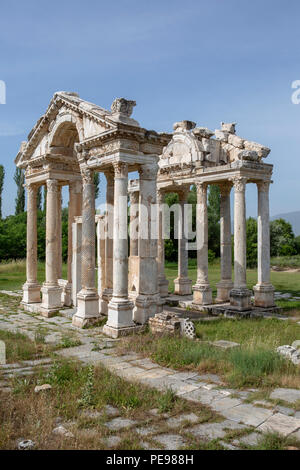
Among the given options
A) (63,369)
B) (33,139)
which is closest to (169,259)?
(33,139)

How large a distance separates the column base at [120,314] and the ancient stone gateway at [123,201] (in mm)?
27

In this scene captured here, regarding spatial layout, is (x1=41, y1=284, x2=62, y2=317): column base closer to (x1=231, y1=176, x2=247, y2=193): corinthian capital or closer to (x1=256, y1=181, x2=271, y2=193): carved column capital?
(x1=231, y1=176, x2=247, y2=193): corinthian capital

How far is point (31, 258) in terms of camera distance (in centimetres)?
1633

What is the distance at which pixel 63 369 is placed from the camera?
793cm

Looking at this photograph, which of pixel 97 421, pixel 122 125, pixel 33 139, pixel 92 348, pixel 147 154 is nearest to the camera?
pixel 97 421

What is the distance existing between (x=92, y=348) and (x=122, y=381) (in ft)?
9.49

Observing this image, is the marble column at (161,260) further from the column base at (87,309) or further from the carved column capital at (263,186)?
the column base at (87,309)

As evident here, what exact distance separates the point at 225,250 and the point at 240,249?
6.82 ft

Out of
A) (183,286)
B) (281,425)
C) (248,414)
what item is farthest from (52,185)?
(281,425)

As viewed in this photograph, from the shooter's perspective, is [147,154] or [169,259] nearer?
[147,154]

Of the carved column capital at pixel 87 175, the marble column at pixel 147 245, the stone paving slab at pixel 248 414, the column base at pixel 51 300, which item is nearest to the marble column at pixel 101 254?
the carved column capital at pixel 87 175

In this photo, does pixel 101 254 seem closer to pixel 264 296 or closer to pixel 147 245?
pixel 147 245

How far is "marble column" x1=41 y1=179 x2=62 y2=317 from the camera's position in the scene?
→ 14.8 meters
